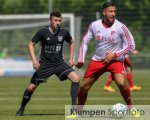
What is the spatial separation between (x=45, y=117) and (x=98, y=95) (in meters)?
6.29

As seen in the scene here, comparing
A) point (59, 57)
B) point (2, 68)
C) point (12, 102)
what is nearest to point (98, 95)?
point (12, 102)

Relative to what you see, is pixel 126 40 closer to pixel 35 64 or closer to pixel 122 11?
pixel 35 64

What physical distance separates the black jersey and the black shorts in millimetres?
121

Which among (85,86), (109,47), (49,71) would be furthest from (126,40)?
(49,71)

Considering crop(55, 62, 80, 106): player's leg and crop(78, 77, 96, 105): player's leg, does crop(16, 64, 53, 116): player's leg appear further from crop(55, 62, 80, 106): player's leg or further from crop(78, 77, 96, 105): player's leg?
crop(78, 77, 96, 105): player's leg

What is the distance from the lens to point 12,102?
16531 mm

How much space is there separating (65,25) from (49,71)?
19.2 m

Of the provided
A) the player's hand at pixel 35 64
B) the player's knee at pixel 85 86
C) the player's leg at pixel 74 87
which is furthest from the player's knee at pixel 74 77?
the player's hand at pixel 35 64

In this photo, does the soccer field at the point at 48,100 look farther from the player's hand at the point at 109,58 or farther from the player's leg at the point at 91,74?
the player's hand at the point at 109,58

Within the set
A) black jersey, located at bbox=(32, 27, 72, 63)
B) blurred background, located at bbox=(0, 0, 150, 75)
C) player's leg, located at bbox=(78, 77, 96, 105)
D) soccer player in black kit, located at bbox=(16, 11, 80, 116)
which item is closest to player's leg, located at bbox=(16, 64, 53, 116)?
soccer player in black kit, located at bbox=(16, 11, 80, 116)

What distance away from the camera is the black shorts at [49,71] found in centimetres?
1343

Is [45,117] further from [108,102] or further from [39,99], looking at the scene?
[39,99]

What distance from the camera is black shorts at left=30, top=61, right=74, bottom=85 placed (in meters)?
13.4

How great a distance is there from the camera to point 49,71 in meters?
13.5
